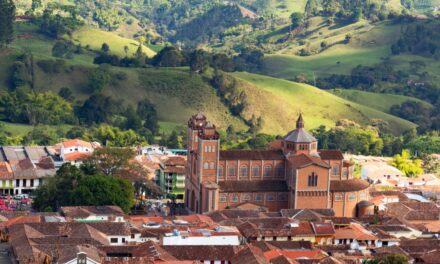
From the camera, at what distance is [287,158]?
76.6 metres

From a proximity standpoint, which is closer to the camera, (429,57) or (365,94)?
(365,94)

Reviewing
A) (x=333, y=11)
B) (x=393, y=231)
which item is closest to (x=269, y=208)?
(x=393, y=231)

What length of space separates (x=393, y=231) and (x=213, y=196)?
11.8 metres

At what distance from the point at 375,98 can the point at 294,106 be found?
16582 mm

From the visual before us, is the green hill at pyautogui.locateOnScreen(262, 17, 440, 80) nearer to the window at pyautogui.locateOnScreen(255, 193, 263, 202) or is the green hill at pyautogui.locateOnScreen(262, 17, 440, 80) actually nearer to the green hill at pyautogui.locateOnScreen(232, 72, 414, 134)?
the green hill at pyautogui.locateOnScreen(232, 72, 414, 134)

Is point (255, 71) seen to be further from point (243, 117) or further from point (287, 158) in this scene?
point (287, 158)

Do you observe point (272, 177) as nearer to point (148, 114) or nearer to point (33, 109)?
point (33, 109)

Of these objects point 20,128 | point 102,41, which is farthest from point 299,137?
point 102,41

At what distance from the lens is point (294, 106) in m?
128

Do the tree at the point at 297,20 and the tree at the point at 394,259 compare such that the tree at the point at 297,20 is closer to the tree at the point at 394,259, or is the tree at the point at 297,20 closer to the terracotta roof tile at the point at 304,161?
the terracotta roof tile at the point at 304,161

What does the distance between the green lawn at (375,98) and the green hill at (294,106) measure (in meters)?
3.54

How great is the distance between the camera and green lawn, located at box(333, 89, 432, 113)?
139 meters

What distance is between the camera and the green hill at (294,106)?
125m

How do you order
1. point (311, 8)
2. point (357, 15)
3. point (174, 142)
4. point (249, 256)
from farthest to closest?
point (311, 8) < point (357, 15) < point (174, 142) < point (249, 256)
